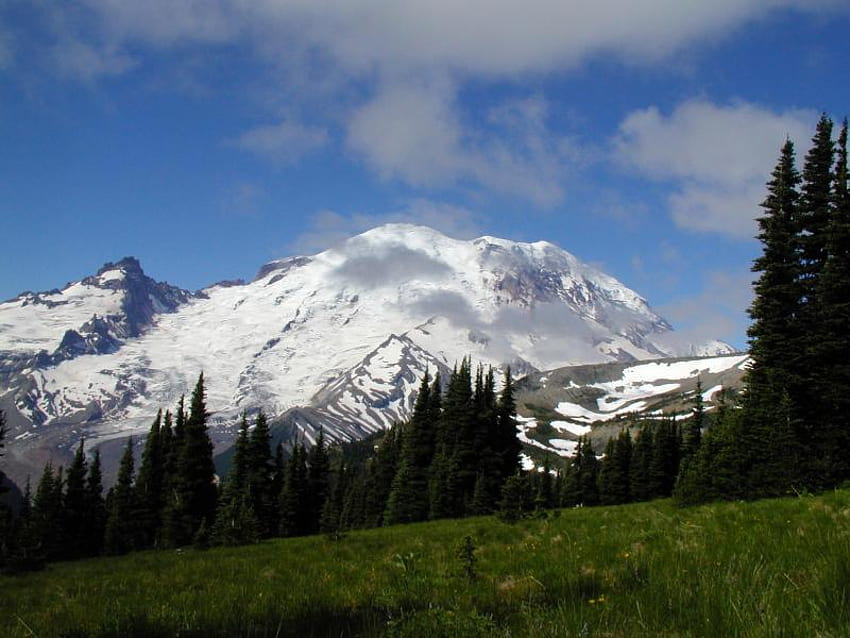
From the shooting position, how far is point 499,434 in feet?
221

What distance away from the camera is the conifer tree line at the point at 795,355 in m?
26.3

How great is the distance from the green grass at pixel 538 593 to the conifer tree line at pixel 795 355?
17.4 meters

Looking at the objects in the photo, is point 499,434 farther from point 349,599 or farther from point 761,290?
point 349,599

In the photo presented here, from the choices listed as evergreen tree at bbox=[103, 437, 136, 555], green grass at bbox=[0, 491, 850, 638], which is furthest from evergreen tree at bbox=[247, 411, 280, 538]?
green grass at bbox=[0, 491, 850, 638]

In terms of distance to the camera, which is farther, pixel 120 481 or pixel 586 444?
pixel 586 444

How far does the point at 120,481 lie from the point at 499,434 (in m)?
41.8

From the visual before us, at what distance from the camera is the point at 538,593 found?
551cm

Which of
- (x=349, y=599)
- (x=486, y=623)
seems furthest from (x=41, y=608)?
(x=486, y=623)

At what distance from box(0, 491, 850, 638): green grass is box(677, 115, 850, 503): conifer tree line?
17.4 metres

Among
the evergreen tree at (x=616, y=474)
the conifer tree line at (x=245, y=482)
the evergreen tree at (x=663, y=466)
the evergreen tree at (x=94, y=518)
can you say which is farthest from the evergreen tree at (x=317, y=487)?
the evergreen tree at (x=663, y=466)

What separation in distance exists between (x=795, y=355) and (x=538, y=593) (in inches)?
1194

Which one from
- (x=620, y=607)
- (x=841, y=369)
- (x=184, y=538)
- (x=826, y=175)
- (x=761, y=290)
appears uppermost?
(x=826, y=175)

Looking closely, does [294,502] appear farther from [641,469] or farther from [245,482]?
[641,469]

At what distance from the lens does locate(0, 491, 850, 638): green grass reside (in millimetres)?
3900
